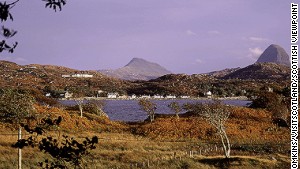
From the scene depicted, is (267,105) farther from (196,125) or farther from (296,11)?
(296,11)

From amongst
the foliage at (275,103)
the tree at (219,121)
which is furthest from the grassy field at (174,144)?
the foliage at (275,103)

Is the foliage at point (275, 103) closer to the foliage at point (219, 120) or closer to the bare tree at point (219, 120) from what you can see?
the foliage at point (219, 120)

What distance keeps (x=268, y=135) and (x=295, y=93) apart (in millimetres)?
37877

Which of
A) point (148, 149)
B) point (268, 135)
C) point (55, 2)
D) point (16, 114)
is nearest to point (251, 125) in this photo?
point (268, 135)

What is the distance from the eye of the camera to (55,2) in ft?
24.7

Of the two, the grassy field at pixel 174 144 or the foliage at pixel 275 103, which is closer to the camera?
the grassy field at pixel 174 144

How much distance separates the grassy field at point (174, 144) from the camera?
3569cm

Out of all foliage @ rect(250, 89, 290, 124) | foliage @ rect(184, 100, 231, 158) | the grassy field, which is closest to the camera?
the grassy field

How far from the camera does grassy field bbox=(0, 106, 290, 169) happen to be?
1405 inches

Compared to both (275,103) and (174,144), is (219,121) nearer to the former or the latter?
(174,144)

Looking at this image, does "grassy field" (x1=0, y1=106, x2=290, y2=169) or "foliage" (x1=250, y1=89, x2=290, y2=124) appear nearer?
"grassy field" (x1=0, y1=106, x2=290, y2=169)

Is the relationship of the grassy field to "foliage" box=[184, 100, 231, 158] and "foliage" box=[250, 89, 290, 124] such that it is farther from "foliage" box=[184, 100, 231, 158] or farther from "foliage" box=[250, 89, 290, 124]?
"foliage" box=[250, 89, 290, 124]

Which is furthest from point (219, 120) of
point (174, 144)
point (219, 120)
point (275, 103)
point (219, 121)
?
point (275, 103)

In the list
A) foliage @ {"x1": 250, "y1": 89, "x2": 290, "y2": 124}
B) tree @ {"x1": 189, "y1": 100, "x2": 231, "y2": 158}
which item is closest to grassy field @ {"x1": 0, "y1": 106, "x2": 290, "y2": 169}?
tree @ {"x1": 189, "y1": 100, "x2": 231, "y2": 158}
